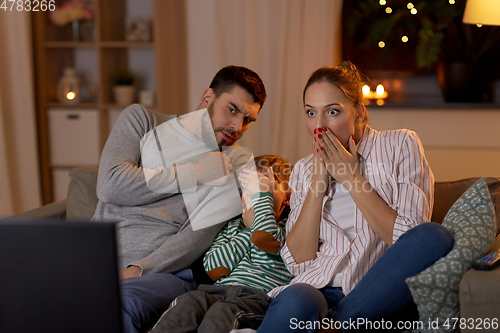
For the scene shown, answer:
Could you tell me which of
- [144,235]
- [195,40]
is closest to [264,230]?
[144,235]

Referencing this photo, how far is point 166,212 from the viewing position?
160cm

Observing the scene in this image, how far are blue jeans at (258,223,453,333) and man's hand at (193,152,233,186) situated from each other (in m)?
0.57

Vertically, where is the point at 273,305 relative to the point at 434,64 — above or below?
below

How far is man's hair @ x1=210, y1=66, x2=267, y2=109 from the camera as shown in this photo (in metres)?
1.66

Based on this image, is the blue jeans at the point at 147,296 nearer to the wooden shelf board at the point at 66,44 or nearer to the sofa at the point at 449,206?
the sofa at the point at 449,206

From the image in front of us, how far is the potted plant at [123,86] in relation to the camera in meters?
3.12

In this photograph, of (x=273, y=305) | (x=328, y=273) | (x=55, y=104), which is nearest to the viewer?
(x=273, y=305)

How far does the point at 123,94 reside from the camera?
123 inches

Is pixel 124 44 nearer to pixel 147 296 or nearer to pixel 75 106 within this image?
pixel 75 106

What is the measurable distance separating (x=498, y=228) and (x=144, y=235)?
1144 millimetres

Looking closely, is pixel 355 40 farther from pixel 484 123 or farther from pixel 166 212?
pixel 166 212

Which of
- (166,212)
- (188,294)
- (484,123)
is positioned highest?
(484,123)

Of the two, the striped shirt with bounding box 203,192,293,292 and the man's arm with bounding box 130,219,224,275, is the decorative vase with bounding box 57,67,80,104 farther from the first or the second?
the striped shirt with bounding box 203,192,293,292

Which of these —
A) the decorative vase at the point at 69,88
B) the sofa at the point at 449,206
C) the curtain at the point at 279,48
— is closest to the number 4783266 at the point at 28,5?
the decorative vase at the point at 69,88
